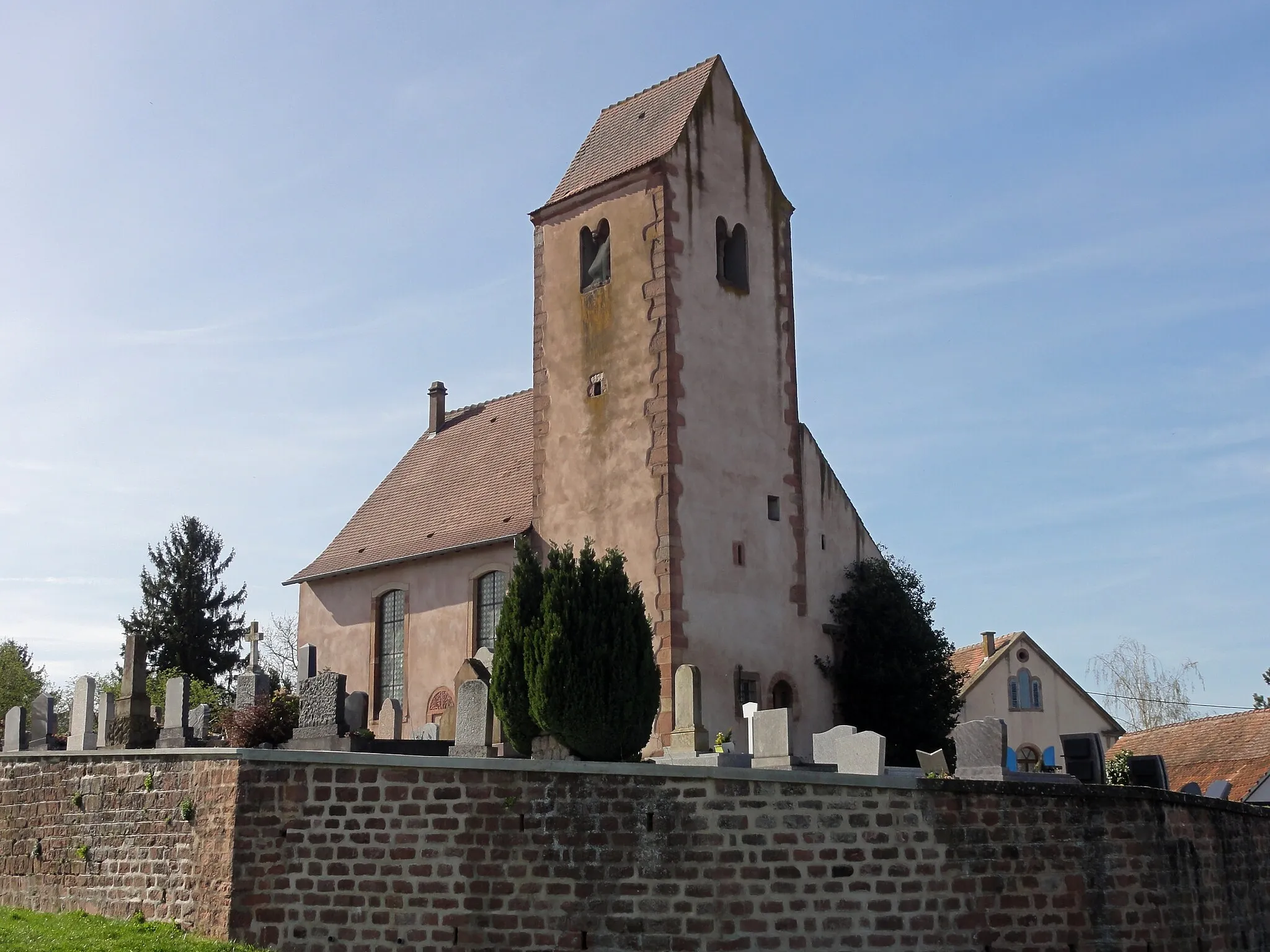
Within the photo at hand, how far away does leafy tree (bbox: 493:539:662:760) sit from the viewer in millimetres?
15750

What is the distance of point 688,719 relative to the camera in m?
18.1

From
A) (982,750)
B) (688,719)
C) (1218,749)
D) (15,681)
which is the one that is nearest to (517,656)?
(688,719)

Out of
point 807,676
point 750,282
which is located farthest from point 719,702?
point 750,282

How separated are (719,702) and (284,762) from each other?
1193cm

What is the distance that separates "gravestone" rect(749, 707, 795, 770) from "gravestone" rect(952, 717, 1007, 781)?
1.98 metres

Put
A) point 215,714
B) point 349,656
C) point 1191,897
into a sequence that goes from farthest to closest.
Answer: point 349,656, point 215,714, point 1191,897

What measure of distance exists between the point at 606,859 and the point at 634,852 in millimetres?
293

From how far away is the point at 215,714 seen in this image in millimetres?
23422

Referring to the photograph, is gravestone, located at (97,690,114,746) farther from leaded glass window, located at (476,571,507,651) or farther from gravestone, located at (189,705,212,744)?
leaded glass window, located at (476,571,507,651)

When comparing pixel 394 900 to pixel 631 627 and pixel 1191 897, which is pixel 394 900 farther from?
pixel 1191 897

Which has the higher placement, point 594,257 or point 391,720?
point 594,257

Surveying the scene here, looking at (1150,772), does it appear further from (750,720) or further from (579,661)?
(579,661)

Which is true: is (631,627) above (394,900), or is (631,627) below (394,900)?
above

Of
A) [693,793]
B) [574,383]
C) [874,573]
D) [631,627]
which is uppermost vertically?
[574,383]
